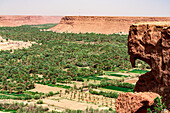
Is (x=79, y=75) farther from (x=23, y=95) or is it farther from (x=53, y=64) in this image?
(x=23, y=95)

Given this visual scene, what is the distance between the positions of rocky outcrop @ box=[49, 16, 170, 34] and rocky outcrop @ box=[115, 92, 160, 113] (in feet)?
337

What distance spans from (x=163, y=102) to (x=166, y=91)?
0.50 m

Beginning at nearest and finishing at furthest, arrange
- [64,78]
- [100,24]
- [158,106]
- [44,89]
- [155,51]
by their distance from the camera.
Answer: [158,106] < [155,51] < [44,89] < [64,78] < [100,24]

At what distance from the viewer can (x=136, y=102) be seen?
38.3 feet

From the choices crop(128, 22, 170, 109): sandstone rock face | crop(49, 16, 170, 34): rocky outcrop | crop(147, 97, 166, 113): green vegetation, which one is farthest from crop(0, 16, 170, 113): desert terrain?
crop(49, 16, 170, 34): rocky outcrop

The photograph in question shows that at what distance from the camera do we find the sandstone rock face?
1115cm

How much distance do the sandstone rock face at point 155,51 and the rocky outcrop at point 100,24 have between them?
102 meters

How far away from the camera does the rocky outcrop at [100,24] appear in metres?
118

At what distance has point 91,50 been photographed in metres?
73.7

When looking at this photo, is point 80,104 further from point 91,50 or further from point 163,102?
point 91,50

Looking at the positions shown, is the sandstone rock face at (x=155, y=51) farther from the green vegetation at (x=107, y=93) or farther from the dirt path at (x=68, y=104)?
the green vegetation at (x=107, y=93)

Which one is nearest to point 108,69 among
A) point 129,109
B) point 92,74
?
point 92,74

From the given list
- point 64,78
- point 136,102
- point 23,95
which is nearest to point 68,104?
point 23,95

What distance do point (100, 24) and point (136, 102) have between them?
112489 mm
